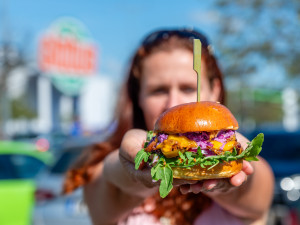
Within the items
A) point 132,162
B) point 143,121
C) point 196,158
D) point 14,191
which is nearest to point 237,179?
point 196,158

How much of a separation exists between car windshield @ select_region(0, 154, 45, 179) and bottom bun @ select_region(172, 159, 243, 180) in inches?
200

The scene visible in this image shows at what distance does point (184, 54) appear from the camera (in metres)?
2.17

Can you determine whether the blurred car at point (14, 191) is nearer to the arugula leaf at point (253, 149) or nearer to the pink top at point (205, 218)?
the pink top at point (205, 218)

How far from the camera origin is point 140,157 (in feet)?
5.05

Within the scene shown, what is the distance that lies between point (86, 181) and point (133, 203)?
0.47 m

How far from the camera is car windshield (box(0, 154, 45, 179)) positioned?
621cm

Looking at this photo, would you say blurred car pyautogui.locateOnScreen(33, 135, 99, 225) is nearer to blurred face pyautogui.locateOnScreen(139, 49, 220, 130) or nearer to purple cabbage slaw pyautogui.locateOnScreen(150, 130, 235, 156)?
blurred face pyautogui.locateOnScreen(139, 49, 220, 130)

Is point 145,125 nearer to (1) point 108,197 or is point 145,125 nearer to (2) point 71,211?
(1) point 108,197

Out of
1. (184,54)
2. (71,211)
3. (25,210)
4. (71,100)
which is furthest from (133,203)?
(71,100)

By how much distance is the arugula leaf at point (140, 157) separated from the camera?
152 centimetres

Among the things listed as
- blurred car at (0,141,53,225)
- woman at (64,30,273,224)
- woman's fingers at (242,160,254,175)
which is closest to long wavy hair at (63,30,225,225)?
woman at (64,30,273,224)

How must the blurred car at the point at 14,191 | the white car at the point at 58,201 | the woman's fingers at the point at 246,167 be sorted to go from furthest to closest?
the blurred car at the point at 14,191, the white car at the point at 58,201, the woman's fingers at the point at 246,167

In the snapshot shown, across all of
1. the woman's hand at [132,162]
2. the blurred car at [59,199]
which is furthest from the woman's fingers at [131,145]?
the blurred car at [59,199]

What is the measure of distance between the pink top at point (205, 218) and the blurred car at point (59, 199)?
2606 mm
